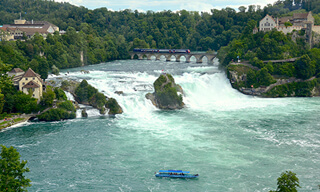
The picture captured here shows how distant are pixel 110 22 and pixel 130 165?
123m

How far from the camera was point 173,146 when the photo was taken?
45.4 metres

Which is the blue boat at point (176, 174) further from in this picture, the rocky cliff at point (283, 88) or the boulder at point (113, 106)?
the rocky cliff at point (283, 88)

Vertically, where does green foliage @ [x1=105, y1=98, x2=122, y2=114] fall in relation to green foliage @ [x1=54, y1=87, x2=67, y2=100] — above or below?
below

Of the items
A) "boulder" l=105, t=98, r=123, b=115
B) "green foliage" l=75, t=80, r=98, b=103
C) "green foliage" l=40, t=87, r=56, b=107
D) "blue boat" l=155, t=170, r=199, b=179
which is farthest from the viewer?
"green foliage" l=75, t=80, r=98, b=103

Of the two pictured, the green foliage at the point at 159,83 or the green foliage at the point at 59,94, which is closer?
the green foliage at the point at 59,94

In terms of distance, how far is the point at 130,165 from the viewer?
40094 mm

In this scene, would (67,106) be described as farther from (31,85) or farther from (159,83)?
(159,83)

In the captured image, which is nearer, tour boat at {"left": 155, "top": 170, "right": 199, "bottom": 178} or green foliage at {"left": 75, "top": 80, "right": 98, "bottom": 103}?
tour boat at {"left": 155, "top": 170, "right": 199, "bottom": 178}

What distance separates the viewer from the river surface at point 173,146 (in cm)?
3656

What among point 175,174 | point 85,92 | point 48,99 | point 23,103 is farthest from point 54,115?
point 175,174

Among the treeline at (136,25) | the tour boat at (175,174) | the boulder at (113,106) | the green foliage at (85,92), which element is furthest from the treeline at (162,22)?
the tour boat at (175,174)

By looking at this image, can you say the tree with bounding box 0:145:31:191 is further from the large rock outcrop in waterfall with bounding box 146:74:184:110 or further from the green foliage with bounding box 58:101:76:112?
the large rock outcrop in waterfall with bounding box 146:74:184:110

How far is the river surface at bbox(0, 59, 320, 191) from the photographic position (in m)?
36.6

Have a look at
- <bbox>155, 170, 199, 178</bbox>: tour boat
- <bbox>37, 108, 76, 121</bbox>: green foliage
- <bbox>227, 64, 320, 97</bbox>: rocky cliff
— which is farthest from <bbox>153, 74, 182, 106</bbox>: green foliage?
<bbox>155, 170, 199, 178</bbox>: tour boat
